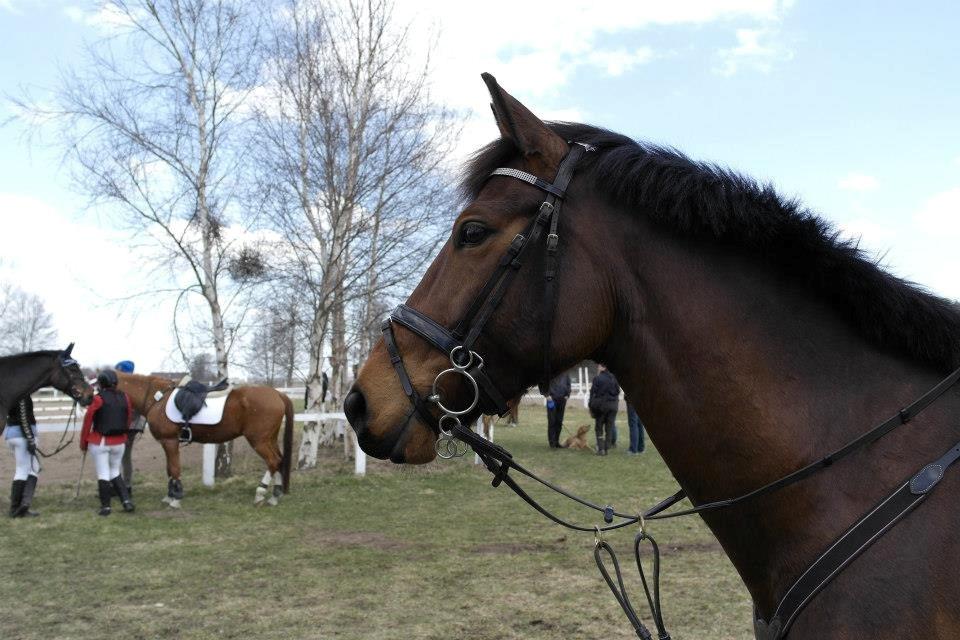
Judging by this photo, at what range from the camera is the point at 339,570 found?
7516mm

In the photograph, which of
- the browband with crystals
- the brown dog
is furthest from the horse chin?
the brown dog

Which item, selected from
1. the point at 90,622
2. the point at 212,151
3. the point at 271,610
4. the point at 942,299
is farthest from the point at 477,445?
the point at 212,151

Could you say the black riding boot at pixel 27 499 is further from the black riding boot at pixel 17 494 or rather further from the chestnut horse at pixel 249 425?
the chestnut horse at pixel 249 425

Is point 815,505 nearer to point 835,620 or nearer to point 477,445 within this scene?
point 835,620

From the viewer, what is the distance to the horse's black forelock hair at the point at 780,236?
1.97 meters

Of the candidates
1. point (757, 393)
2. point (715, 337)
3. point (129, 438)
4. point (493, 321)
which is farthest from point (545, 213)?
point (129, 438)

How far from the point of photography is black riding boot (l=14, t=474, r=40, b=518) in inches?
398

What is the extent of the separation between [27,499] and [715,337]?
1145 cm

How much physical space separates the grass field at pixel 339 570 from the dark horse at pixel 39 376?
6.06 ft

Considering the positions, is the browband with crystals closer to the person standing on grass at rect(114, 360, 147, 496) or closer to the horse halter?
the horse halter

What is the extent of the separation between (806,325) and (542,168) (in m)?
0.96

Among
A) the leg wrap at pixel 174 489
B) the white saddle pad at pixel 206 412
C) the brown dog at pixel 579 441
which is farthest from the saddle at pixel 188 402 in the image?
the brown dog at pixel 579 441

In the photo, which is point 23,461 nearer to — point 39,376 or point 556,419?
point 39,376

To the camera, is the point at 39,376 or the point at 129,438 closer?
the point at 39,376
